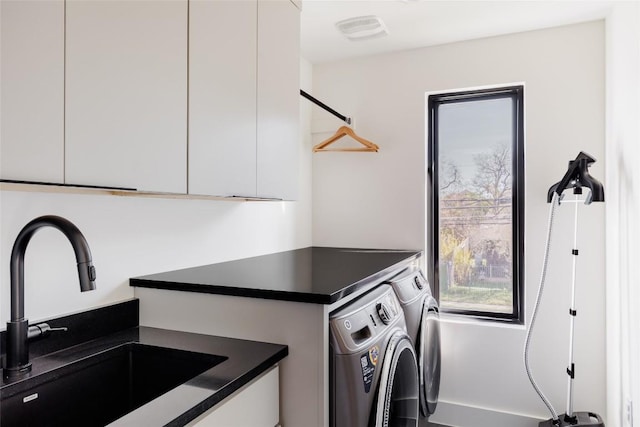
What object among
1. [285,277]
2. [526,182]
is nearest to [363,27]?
[526,182]

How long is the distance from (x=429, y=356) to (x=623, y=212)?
116 centimetres

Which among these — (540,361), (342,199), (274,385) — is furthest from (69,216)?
(540,361)

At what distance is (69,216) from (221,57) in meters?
0.71

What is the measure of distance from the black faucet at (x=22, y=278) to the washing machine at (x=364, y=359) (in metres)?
0.70

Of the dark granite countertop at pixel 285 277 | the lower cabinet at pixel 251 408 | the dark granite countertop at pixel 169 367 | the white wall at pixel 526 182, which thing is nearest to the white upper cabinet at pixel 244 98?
the dark granite countertop at pixel 285 277

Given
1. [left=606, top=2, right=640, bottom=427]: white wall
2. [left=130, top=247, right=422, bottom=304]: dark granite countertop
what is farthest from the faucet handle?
[left=606, top=2, right=640, bottom=427]: white wall

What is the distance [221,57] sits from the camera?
138 centimetres

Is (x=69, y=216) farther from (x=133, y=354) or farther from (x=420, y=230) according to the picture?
(x=420, y=230)

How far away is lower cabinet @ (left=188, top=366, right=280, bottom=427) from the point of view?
965 millimetres

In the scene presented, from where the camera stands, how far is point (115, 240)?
1403 millimetres

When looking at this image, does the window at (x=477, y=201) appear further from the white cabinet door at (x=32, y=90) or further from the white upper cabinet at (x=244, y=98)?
the white cabinet door at (x=32, y=90)

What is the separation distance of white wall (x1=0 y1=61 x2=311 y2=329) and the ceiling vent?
1.10 metres

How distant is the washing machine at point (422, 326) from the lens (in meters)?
1.88

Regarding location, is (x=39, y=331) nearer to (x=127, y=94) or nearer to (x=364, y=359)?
(x=127, y=94)
